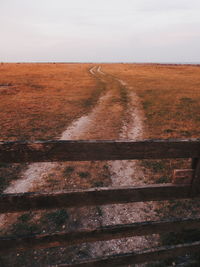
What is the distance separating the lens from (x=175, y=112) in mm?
17312

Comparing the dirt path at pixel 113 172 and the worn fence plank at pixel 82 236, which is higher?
the worn fence plank at pixel 82 236

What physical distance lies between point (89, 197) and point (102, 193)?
8.1 inches

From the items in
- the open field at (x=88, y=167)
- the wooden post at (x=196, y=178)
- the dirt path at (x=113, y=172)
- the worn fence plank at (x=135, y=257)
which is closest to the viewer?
the wooden post at (x=196, y=178)

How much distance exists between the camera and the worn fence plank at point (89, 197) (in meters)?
2.86

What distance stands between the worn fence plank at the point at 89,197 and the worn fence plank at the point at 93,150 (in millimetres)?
550

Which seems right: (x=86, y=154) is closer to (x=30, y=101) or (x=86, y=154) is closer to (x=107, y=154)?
(x=107, y=154)

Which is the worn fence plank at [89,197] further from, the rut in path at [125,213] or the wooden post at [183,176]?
the rut in path at [125,213]

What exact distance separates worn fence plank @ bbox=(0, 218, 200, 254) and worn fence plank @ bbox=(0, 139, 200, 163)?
3.87ft

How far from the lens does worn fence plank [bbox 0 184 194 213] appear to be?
112 inches

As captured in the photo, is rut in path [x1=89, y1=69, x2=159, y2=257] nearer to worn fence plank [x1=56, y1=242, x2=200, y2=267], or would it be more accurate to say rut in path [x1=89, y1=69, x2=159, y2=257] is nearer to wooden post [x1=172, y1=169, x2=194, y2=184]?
worn fence plank [x1=56, y1=242, x2=200, y2=267]

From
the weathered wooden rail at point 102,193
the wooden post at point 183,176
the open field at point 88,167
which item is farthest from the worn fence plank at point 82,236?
the open field at point 88,167

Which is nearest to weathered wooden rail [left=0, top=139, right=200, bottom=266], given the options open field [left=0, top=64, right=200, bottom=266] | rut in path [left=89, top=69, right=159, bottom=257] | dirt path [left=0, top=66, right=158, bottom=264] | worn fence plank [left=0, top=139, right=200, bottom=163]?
worn fence plank [left=0, top=139, right=200, bottom=163]

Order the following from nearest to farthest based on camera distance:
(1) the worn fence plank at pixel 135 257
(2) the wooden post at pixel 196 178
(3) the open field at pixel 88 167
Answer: (2) the wooden post at pixel 196 178
(1) the worn fence plank at pixel 135 257
(3) the open field at pixel 88 167

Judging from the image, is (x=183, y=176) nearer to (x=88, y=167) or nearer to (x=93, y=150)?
(x=93, y=150)
